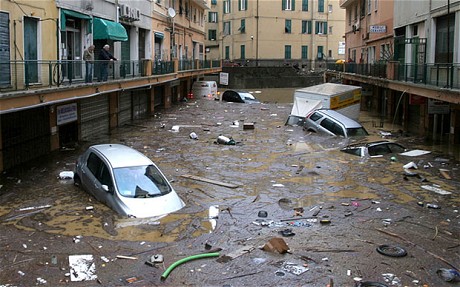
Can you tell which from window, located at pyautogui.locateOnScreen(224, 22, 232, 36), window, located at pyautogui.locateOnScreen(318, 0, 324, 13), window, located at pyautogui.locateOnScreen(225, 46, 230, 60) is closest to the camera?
window, located at pyautogui.locateOnScreen(318, 0, 324, 13)

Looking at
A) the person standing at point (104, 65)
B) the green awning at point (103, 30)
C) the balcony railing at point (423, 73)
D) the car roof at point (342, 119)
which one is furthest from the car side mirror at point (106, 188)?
the car roof at point (342, 119)

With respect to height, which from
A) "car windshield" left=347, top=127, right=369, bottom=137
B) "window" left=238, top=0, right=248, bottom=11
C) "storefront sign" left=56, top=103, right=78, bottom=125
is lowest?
"car windshield" left=347, top=127, right=369, bottom=137

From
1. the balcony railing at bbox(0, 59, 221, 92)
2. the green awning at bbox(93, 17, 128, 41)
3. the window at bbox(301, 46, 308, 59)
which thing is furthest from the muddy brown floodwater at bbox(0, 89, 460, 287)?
the window at bbox(301, 46, 308, 59)

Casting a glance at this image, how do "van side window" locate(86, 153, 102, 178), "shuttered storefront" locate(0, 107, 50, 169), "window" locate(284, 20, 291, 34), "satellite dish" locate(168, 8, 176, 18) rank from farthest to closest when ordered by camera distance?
1. "window" locate(284, 20, 291, 34)
2. "satellite dish" locate(168, 8, 176, 18)
3. "shuttered storefront" locate(0, 107, 50, 169)
4. "van side window" locate(86, 153, 102, 178)

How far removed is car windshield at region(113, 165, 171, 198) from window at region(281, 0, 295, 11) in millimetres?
58857

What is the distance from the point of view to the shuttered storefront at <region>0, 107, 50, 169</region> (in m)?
16.9

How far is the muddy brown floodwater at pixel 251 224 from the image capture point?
31.3ft

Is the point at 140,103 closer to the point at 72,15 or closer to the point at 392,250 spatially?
the point at 72,15

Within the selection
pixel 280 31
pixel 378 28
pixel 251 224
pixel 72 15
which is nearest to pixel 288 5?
pixel 280 31

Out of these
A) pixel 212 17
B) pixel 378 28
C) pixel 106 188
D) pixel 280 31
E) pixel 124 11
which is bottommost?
pixel 106 188

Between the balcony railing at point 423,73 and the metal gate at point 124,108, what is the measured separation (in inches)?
567

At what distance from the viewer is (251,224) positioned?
12609mm

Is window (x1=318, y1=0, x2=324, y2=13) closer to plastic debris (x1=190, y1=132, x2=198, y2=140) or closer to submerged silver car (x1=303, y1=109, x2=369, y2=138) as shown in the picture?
submerged silver car (x1=303, y1=109, x2=369, y2=138)

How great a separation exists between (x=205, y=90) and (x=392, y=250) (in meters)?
40.9
